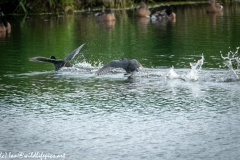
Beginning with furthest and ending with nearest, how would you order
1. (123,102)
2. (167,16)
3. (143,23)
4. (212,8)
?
(212,8) → (167,16) → (143,23) → (123,102)

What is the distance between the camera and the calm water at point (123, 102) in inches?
403

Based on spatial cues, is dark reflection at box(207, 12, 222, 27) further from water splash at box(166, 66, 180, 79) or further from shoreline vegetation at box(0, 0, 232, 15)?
water splash at box(166, 66, 180, 79)

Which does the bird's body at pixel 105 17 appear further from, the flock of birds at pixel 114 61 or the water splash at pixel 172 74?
the water splash at pixel 172 74

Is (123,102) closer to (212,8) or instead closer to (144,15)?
(144,15)

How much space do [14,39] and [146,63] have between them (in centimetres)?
952

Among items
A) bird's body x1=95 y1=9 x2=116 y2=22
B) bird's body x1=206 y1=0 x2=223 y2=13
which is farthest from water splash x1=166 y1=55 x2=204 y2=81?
bird's body x1=206 y1=0 x2=223 y2=13

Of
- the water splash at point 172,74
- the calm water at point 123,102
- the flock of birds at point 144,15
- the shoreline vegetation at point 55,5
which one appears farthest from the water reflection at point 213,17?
the water splash at point 172,74

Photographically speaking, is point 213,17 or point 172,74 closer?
point 172,74

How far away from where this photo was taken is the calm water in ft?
33.6

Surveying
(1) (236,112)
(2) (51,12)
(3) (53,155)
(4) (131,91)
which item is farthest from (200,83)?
(2) (51,12)

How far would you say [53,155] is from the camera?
9.85 metres

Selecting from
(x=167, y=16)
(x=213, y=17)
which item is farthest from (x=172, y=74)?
(x=213, y=17)

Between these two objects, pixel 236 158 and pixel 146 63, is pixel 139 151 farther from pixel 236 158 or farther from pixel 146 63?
pixel 146 63

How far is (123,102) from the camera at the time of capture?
1337 cm
